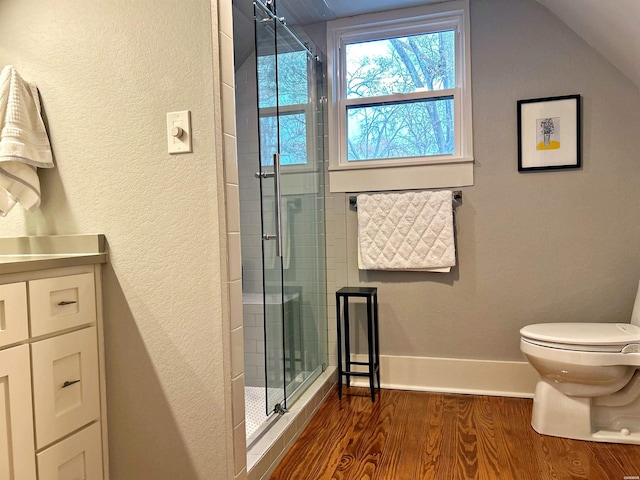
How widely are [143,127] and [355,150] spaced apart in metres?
1.64

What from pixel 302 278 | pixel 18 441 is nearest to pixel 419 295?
pixel 302 278

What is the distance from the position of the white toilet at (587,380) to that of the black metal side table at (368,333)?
30.6 inches

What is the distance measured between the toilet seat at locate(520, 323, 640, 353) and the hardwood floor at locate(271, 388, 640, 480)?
421 millimetres

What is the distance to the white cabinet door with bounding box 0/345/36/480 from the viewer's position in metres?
1.11

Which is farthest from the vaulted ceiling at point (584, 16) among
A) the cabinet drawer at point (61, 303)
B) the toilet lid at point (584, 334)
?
the cabinet drawer at point (61, 303)

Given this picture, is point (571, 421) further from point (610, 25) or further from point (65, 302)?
point (65, 302)

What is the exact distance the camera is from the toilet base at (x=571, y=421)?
2.01 metres

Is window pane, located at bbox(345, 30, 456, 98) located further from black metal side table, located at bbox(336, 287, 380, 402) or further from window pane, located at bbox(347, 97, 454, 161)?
black metal side table, located at bbox(336, 287, 380, 402)

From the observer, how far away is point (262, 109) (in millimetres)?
2064

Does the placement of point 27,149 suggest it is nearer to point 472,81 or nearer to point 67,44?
point 67,44

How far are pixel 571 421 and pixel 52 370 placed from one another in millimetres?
2049

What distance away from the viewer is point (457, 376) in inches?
104

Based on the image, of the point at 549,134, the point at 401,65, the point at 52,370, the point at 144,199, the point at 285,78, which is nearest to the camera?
the point at 52,370

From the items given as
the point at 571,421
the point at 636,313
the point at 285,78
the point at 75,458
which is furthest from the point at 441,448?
the point at 285,78
